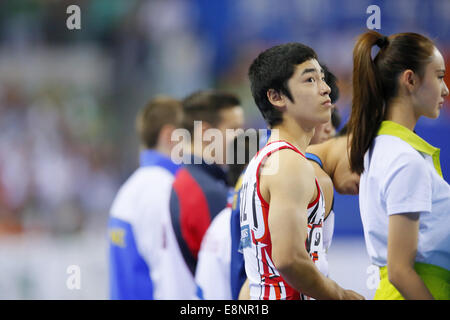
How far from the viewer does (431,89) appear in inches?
94.7

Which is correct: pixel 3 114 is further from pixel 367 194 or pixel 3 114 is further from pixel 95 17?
pixel 367 194

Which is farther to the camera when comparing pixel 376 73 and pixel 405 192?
pixel 376 73

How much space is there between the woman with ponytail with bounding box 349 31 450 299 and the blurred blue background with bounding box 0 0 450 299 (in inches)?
227

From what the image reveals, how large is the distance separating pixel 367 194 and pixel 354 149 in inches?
7.2

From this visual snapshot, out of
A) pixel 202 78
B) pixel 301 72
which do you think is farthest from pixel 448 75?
pixel 301 72

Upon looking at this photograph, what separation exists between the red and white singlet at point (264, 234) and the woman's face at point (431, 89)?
0.49m

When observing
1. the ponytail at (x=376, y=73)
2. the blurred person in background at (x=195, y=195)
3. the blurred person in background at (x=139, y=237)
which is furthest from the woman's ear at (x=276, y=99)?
the blurred person in background at (x=139, y=237)

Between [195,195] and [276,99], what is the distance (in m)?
1.79

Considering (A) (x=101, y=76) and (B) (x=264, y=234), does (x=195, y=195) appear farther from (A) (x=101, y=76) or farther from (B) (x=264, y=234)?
(A) (x=101, y=76)

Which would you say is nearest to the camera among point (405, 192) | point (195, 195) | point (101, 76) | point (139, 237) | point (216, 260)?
point (405, 192)

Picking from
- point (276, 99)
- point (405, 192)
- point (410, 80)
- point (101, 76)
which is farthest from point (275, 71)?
point (101, 76)

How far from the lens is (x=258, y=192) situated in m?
2.30

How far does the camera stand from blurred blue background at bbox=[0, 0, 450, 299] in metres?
9.16

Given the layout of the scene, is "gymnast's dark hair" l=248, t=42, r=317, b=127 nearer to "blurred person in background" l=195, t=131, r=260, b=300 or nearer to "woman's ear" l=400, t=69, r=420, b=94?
"woman's ear" l=400, t=69, r=420, b=94
